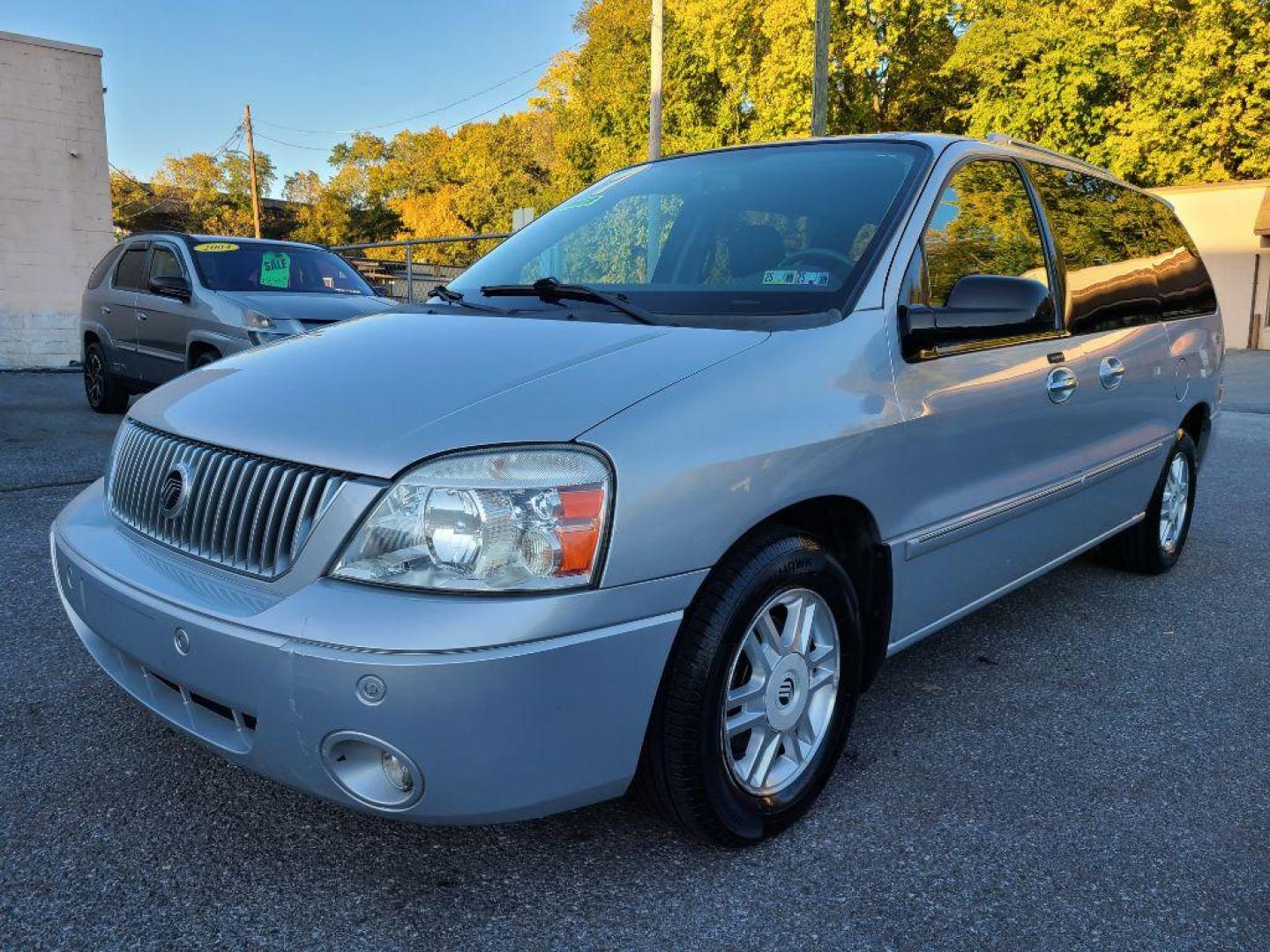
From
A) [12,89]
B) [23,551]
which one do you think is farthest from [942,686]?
[12,89]

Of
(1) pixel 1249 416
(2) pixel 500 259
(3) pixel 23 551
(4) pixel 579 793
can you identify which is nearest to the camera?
(4) pixel 579 793

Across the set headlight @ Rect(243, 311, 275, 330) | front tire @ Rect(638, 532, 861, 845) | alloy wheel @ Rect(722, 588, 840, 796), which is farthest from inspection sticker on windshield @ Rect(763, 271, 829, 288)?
headlight @ Rect(243, 311, 275, 330)

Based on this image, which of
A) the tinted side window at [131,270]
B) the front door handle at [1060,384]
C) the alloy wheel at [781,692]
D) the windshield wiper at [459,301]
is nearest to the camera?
the alloy wheel at [781,692]

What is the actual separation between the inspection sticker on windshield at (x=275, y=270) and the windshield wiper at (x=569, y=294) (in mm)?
5569

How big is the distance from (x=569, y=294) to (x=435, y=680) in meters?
1.36

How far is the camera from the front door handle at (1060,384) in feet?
10.5

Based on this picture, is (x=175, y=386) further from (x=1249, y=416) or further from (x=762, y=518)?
(x=1249, y=416)

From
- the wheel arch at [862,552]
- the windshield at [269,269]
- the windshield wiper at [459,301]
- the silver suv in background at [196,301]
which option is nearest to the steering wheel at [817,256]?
the wheel arch at [862,552]

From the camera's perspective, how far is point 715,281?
9.24 feet

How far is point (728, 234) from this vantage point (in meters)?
3.05

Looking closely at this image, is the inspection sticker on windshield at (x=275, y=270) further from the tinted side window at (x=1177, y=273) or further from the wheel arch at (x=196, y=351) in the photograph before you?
the tinted side window at (x=1177, y=273)

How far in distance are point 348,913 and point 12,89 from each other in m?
16.6

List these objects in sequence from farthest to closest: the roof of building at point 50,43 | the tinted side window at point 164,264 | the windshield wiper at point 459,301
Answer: the roof of building at point 50,43 → the tinted side window at point 164,264 → the windshield wiper at point 459,301

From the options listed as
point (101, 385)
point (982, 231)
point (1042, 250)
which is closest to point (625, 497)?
point (982, 231)
